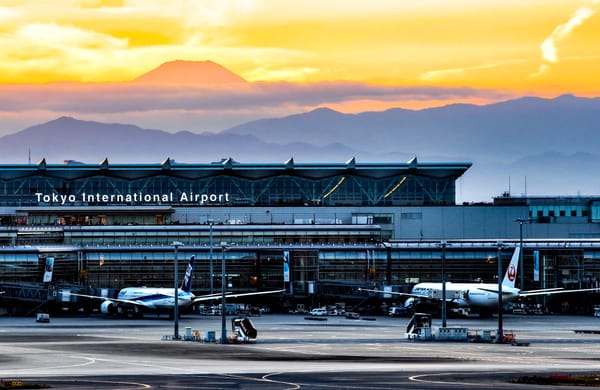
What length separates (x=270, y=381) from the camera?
9600 cm

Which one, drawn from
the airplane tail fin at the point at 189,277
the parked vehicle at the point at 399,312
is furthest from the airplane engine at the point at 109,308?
the parked vehicle at the point at 399,312

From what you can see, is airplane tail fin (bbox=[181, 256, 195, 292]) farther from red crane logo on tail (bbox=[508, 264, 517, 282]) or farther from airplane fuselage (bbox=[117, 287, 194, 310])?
red crane logo on tail (bbox=[508, 264, 517, 282])

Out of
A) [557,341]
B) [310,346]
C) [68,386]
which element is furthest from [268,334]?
[68,386]

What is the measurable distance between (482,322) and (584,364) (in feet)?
217

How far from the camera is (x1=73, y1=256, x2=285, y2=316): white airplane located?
182m

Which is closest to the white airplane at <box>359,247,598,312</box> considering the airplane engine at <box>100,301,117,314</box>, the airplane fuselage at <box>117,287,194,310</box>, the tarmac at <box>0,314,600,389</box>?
the tarmac at <box>0,314,600,389</box>

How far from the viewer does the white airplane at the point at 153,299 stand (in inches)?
7146

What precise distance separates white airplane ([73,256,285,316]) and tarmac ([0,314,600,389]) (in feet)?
22.0

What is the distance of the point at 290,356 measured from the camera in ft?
393

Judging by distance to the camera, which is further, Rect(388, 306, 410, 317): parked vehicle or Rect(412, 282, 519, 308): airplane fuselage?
Rect(388, 306, 410, 317): parked vehicle

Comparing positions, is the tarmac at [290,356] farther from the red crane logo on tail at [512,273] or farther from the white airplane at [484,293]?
the red crane logo on tail at [512,273]

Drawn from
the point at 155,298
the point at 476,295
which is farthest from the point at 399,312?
the point at 155,298

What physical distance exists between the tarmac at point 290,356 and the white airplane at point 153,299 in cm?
670

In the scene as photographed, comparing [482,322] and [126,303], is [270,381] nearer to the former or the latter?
[482,322]
